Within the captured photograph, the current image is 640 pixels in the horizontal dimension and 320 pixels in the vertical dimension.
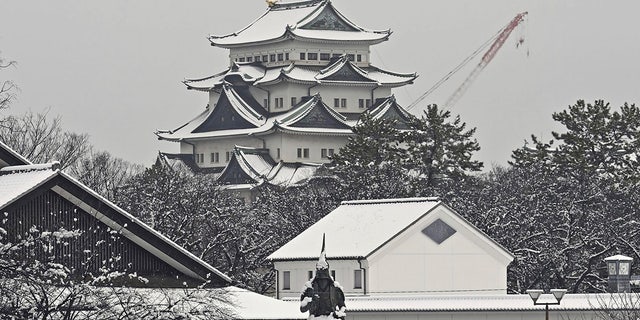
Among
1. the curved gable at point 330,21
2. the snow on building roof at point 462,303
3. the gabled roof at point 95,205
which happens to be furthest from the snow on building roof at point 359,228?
the curved gable at point 330,21

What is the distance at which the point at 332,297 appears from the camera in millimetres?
22906

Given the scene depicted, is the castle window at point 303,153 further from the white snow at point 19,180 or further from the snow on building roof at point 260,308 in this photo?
the white snow at point 19,180

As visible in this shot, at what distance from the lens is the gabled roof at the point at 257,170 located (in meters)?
109

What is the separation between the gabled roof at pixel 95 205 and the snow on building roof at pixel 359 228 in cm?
2849

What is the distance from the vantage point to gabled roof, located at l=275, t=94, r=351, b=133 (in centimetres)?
11462

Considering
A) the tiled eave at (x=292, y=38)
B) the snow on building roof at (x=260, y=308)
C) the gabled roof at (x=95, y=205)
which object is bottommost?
the snow on building roof at (x=260, y=308)

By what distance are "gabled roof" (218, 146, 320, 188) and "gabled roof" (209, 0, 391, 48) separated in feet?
36.1

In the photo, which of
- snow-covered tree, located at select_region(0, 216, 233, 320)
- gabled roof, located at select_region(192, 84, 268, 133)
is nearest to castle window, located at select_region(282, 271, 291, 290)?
snow-covered tree, located at select_region(0, 216, 233, 320)

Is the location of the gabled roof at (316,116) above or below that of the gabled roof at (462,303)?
above

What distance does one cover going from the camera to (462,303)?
51.2m

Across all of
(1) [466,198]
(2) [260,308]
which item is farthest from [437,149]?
(2) [260,308]

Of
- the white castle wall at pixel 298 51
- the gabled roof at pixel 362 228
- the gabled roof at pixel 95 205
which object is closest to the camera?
the gabled roof at pixel 95 205

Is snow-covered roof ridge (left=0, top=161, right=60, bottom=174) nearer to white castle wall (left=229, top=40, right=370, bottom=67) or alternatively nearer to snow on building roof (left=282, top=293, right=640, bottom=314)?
snow on building roof (left=282, top=293, right=640, bottom=314)

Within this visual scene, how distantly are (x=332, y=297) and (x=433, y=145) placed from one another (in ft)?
200
